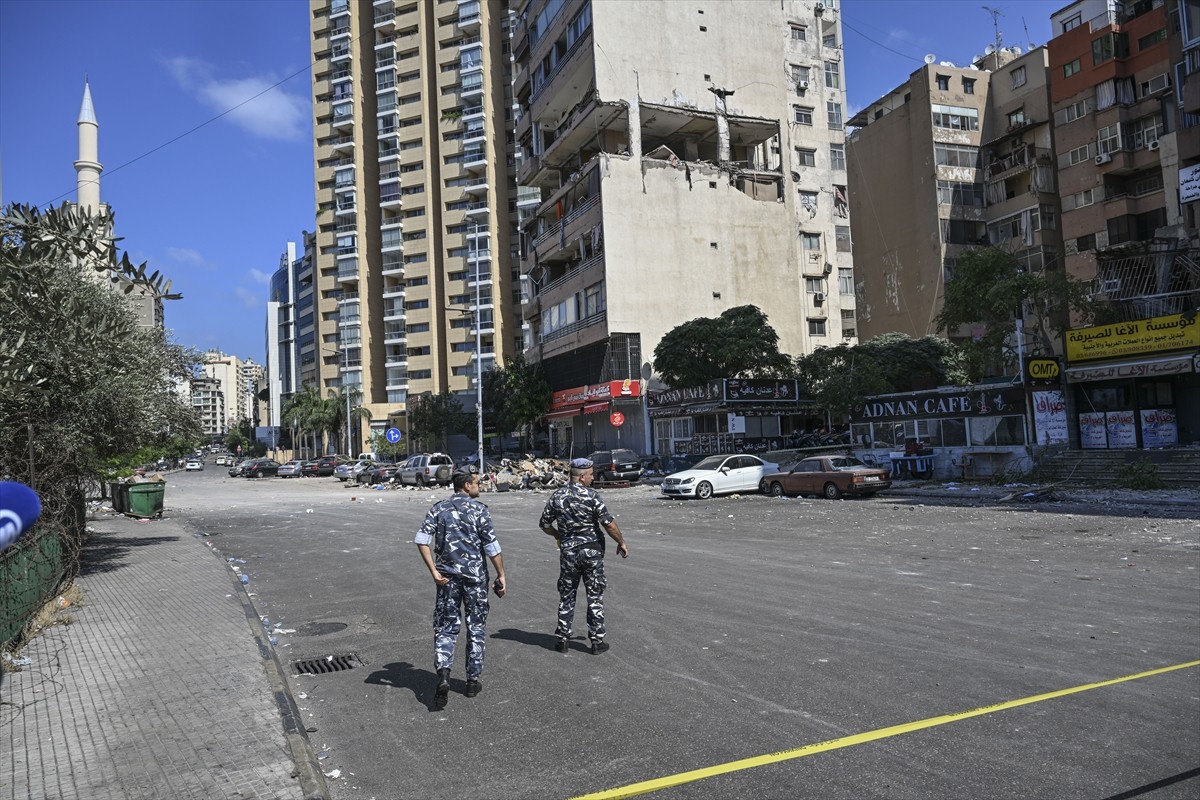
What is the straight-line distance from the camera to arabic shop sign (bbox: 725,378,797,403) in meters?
40.1

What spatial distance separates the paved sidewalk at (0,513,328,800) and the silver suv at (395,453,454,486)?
32977 millimetres

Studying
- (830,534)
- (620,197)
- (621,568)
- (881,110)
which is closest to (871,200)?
(881,110)

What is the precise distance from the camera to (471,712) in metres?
6.12

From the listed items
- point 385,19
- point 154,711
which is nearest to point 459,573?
point 154,711

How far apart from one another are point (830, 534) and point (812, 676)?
11091 mm

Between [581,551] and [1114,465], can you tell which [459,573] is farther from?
[1114,465]

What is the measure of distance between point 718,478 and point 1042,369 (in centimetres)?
1130

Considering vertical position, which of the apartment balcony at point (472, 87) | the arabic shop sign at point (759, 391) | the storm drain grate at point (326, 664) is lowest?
the storm drain grate at point (326, 664)

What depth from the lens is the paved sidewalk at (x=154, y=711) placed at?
194 inches

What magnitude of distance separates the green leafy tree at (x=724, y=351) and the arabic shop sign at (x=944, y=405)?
8533 mm

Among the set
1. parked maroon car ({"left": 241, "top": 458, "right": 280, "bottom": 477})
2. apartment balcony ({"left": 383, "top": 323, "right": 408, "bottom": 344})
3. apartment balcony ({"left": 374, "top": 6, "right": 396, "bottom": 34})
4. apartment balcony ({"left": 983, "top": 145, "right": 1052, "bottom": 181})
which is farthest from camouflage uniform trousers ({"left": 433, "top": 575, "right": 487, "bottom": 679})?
apartment balcony ({"left": 374, "top": 6, "right": 396, "bottom": 34})

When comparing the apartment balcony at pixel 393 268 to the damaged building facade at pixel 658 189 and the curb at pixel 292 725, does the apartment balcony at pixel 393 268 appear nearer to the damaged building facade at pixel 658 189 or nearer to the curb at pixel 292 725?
the damaged building facade at pixel 658 189

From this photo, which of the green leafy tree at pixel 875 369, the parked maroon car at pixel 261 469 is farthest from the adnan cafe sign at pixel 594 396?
the parked maroon car at pixel 261 469

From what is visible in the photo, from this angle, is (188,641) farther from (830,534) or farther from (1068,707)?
(830,534)
